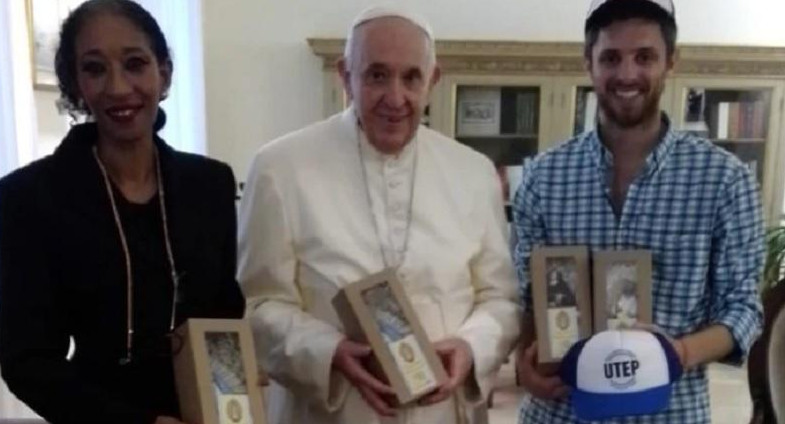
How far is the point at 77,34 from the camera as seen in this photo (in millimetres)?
1131

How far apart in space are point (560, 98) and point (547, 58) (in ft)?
0.78

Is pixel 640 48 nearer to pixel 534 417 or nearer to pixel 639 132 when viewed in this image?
pixel 639 132

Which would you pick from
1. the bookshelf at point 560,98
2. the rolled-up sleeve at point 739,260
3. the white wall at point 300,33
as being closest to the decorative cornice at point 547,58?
the bookshelf at point 560,98

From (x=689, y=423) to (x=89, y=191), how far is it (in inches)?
43.4

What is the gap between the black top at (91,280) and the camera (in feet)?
3.56

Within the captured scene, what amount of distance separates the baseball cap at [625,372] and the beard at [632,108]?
0.41m

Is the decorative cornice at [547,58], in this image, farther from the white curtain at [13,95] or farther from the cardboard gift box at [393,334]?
the cardboard gift box at [393,334]

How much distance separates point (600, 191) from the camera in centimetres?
142

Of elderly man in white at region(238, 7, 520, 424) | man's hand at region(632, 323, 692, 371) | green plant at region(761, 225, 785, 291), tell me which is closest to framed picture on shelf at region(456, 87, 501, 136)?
green plant at region(761, 225, 785, 291)

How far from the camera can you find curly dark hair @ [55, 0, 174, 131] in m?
1.13

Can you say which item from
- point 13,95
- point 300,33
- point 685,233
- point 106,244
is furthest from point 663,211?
point 300,33

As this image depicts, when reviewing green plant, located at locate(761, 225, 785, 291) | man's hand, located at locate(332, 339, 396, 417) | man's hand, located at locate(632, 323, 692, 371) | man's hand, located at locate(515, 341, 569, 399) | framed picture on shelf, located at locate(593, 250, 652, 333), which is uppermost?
framed picture on shelf, located at locate(593, 250, 652, 333)

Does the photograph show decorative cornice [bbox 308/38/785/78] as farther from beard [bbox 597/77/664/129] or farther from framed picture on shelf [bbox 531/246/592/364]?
framed picture on shelf [bbox 531/246/592/364]

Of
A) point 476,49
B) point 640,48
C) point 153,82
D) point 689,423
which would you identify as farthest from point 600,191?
point 476,49
